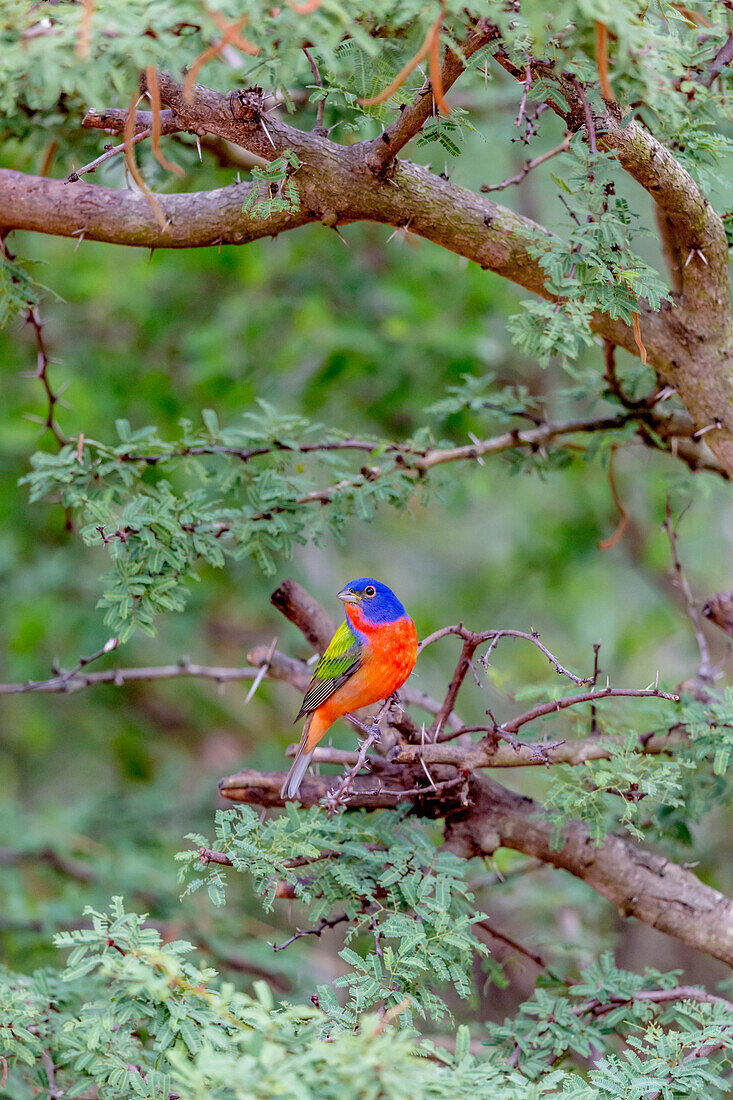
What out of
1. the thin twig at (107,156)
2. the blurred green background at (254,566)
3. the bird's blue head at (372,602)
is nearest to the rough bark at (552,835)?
the bird's blue head at (372,602)

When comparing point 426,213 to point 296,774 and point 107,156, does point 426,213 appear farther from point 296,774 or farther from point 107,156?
point 296,774

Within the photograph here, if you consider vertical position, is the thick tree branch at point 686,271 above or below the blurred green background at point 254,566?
above

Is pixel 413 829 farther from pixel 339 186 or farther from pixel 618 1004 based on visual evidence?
pixel 339 186

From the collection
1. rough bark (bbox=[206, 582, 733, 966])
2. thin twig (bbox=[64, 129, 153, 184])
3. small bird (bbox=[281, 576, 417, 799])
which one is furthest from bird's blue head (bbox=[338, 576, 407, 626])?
thin twig (bbox=[64, 129, 153, 184])

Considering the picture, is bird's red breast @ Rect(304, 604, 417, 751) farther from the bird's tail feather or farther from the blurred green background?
the blurred green background

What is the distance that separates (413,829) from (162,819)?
12.5ft

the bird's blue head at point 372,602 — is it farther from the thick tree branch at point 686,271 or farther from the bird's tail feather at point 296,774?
the thick tree branch at point 686,271

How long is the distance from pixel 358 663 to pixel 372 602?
260mm

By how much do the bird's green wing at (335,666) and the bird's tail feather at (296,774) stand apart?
135 mm

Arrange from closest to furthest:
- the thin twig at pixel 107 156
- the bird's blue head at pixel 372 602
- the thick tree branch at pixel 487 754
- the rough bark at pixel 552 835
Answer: the thin twig at pixel 107 156 → the thick tree branch at pixel 487 754 → the rough bark at pixel 552 835 → the bird's blue head at pixel 372 602

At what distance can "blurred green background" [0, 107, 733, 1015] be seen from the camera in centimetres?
607

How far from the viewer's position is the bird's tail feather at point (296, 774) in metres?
3.39

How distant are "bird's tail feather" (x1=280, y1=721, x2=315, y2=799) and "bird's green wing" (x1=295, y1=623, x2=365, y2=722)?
0.14 meters

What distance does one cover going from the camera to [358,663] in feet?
11.5
